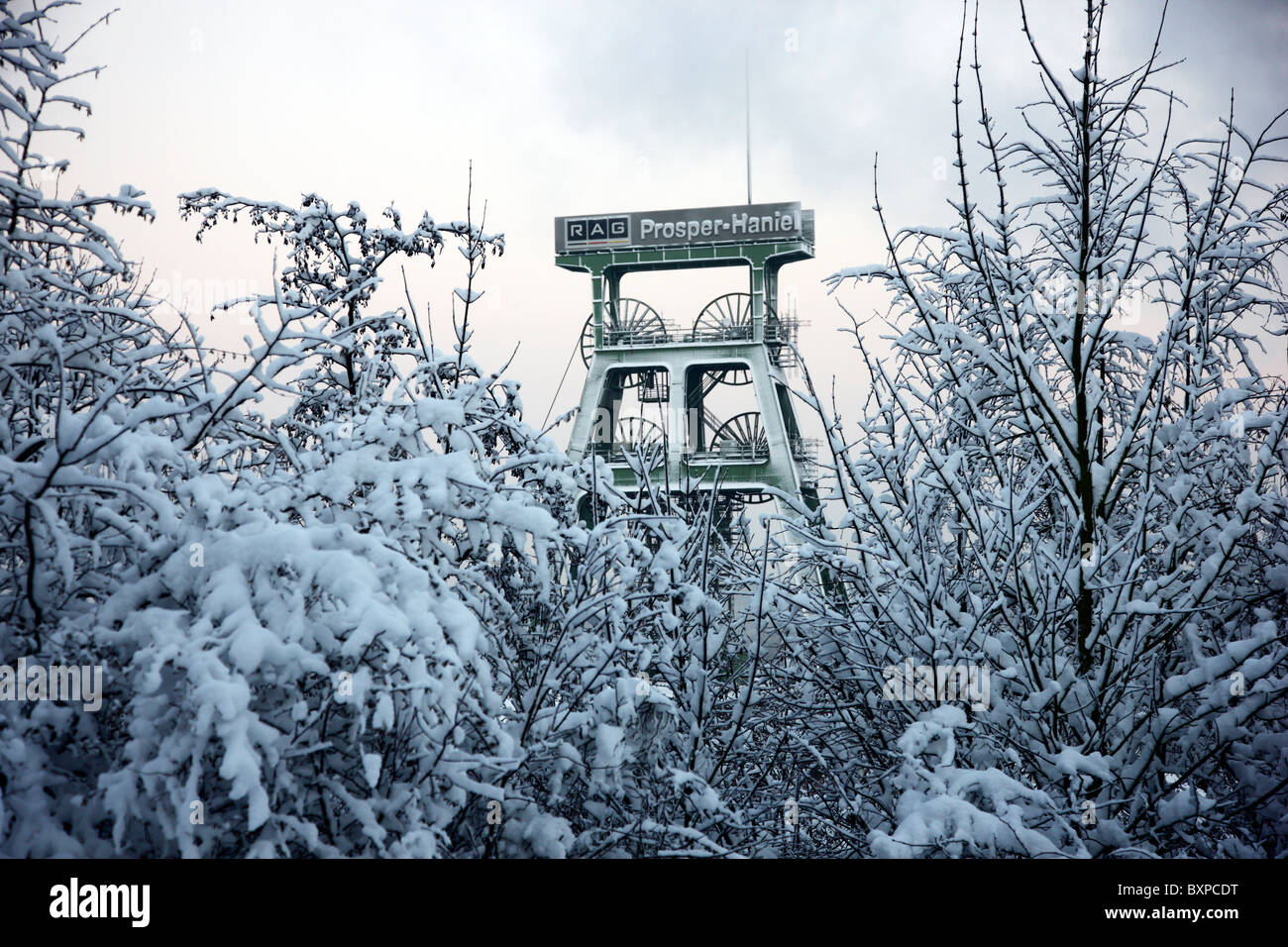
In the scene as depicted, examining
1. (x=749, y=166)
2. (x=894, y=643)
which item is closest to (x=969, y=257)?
(x=894, y=643)

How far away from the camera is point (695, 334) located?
27.0 meters

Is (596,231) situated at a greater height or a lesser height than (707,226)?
A: greater

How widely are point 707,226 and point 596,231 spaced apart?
9.72 ft

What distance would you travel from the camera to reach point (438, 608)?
350 centimetres
